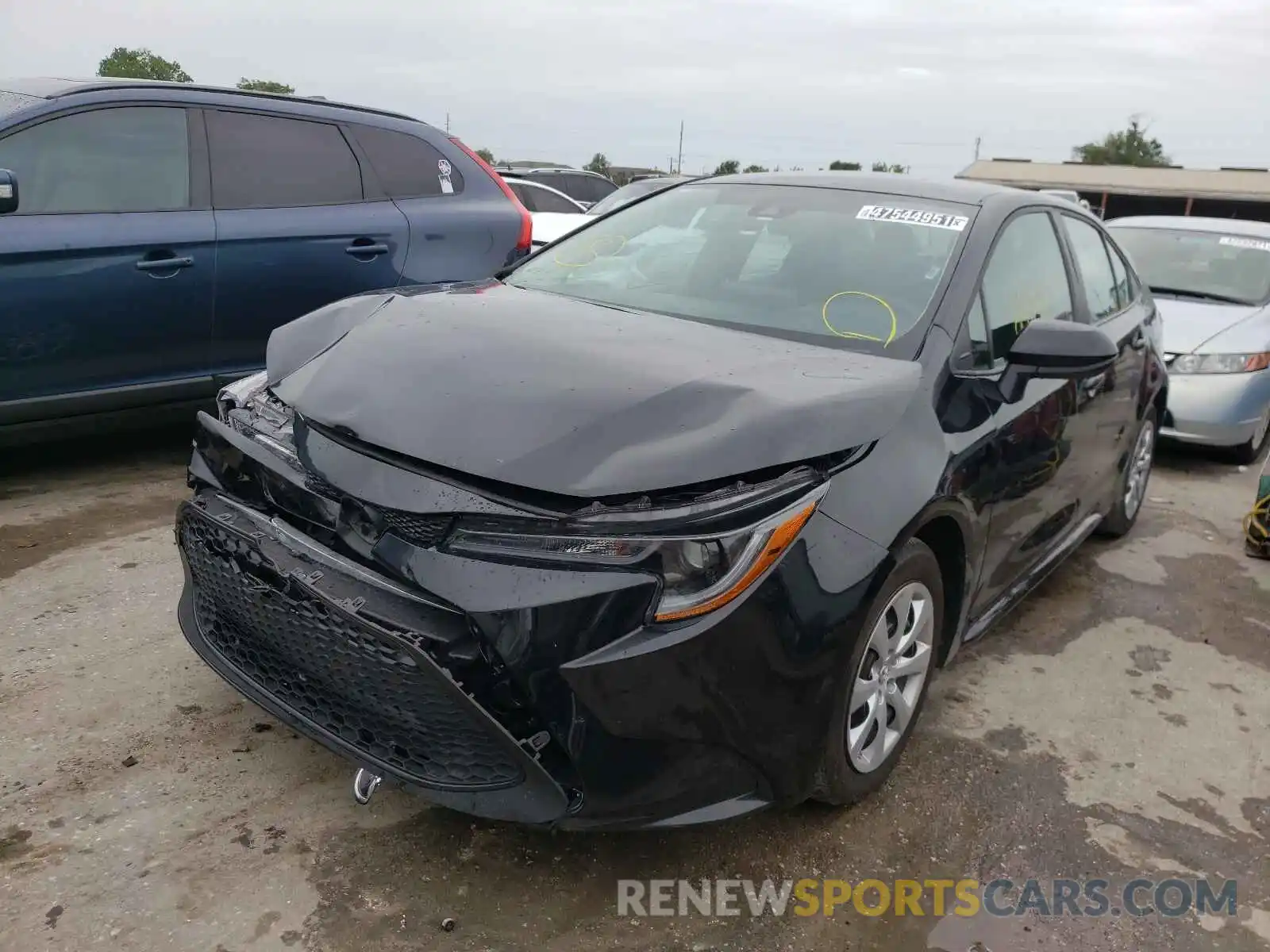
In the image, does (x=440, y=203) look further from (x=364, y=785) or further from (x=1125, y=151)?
(x=1125, y=151)

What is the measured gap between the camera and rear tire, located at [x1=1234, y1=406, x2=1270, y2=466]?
6395 mm

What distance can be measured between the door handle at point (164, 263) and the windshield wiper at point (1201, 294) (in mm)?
6315

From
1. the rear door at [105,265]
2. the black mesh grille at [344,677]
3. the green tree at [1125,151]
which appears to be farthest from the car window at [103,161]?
the green tree at [1125,151]

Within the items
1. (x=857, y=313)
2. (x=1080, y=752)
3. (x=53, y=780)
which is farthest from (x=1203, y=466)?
(x=53, y=780)

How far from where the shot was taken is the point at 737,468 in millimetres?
2027

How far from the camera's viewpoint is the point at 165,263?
421cm

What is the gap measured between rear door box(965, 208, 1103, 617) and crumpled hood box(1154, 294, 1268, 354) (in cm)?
325

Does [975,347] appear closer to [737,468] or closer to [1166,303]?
[737,468]

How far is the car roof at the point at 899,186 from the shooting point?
3264 millimetres

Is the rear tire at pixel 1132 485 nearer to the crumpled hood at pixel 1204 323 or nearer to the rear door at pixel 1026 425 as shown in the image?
the rear door at pixel 1026 425

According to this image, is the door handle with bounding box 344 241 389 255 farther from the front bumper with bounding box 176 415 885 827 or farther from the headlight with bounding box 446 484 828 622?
the headlight with bounding box 446 484 828 622

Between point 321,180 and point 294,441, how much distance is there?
2966 mm

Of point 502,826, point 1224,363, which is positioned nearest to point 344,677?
point 502,826

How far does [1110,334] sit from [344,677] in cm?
321
